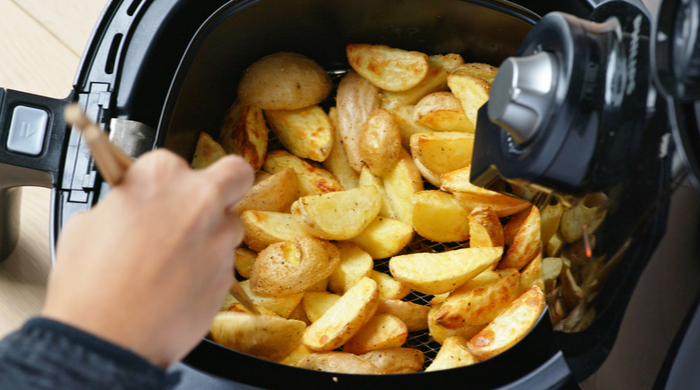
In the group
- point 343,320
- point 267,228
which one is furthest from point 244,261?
point 343,320

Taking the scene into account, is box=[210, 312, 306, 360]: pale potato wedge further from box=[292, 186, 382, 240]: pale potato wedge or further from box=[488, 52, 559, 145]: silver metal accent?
box=[488, 52, 559, 145]: silver metal accent

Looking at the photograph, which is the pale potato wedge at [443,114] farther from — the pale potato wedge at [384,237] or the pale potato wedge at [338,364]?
the pale potato wedge at [338,364]

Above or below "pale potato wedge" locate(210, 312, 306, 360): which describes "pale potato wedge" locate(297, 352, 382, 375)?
below

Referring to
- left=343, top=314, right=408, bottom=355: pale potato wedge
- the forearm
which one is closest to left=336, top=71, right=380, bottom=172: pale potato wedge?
left=343, top=314, right=408, bottom=355: pale potato wedge

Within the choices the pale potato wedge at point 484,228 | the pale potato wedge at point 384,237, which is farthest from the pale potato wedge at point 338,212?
the pale potato wedge at point 484,228

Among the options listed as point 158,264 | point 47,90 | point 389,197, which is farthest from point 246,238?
point 47,90
